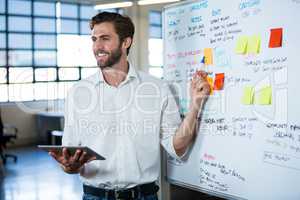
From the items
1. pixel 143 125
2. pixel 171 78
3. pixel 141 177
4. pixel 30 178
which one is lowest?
pixel 30 178

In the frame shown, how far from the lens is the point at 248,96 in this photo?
6.21 feet

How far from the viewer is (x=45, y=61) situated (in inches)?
343

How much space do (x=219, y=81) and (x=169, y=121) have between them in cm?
37

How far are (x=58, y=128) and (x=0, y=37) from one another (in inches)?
93.5

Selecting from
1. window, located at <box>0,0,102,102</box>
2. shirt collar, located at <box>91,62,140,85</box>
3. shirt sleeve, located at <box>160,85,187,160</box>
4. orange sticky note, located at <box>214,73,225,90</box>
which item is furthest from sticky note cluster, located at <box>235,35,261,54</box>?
window, located at <box>0,0,102,102</box>

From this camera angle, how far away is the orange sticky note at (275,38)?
1735 mm

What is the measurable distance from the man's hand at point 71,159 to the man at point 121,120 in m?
0.02

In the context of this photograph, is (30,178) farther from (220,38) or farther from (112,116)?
(220,38)

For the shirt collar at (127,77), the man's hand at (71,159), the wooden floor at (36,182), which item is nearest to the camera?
the man's hand at (71,159)

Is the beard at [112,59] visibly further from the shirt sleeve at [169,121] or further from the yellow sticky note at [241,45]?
the yellow sticky note at [241,45]

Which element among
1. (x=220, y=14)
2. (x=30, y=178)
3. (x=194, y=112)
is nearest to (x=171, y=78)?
(x=194, y=112)

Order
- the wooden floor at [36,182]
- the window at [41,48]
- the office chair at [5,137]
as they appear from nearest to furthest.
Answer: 1. the wooden floor at [36,182]
2. the office chair at [5,137]
3. the window at [41,48]

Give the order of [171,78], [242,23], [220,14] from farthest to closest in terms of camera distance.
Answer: [171,78]
[220,14]
[242,23]

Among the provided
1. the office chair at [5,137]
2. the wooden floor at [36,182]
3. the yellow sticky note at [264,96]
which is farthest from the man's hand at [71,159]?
the office chair at [5,137]
